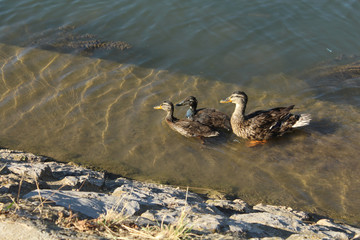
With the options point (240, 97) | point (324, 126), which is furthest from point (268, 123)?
point (324, 126)

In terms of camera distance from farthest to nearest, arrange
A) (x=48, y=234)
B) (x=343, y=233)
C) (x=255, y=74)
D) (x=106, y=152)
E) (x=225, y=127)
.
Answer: (x=255, y=74) < (x=225, y=127) < (x=106, y=152) < (x=343, y=233) < (x=48, y=234)

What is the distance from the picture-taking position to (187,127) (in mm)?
8250

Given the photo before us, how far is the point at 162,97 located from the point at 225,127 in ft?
6.18

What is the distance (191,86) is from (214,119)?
1.67 metres

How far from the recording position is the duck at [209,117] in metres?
8.39

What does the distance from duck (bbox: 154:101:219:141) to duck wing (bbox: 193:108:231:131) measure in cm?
19

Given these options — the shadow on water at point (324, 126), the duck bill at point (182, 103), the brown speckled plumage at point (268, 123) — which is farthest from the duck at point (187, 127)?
the shadow on water at point (324, 126)

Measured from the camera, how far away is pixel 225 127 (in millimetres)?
8438

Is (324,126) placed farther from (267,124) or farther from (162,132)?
(162,132)

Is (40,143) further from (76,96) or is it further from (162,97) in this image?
(162,97)

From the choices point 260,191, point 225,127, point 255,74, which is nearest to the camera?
point 260,191

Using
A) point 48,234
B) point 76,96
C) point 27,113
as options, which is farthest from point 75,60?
point 48,234

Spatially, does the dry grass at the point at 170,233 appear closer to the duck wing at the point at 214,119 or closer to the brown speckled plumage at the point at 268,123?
the brown speckled plumage at the point at 268,123

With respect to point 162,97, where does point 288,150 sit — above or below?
below
